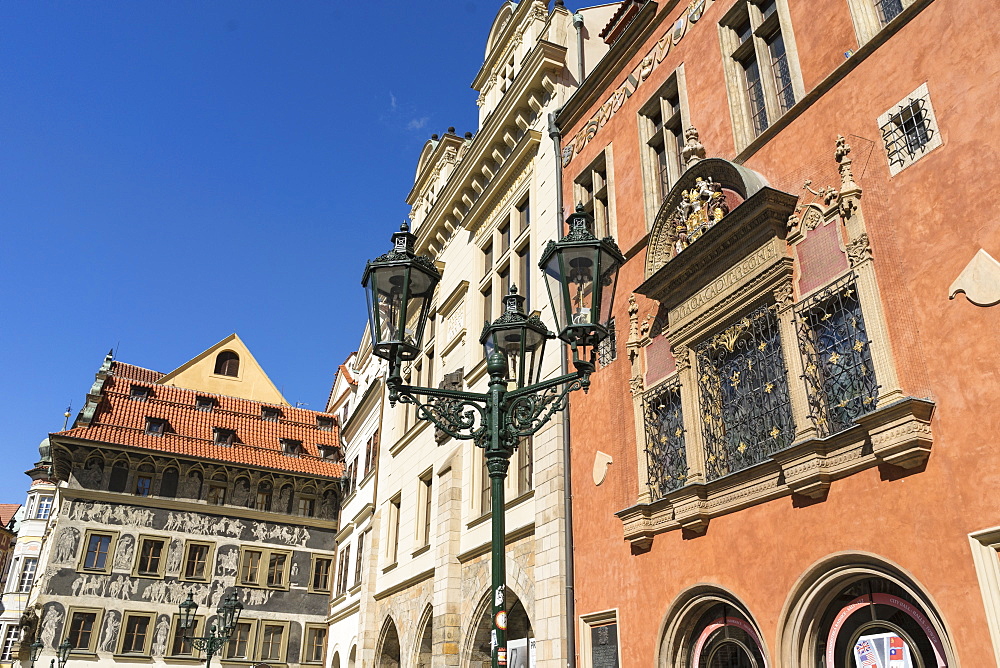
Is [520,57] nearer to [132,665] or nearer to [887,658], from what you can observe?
[887,658]

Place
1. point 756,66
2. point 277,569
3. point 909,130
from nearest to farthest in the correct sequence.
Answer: point 909,130 → point 756,66 → point 277,569

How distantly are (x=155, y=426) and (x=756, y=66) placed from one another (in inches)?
1139

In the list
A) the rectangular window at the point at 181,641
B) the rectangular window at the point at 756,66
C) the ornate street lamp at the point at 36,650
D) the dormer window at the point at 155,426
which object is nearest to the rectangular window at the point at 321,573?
the rectangular window at the point at 181,641

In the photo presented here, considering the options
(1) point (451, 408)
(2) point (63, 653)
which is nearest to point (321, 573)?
(2) point (63, 653)

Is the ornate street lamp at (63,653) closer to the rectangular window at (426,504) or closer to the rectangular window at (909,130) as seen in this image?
the rectangular window at (426,504)

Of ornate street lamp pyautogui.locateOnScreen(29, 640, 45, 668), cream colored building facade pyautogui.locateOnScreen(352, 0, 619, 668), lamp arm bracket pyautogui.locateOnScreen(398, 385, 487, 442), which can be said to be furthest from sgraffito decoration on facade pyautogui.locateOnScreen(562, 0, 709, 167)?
ornate street lamp pyautogui.locateOnScreen(29, 640, 45, 668)

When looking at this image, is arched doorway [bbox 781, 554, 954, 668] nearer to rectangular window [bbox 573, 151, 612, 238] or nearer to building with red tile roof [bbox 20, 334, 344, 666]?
rectangular window [bbox 573, 151, 612, 238]

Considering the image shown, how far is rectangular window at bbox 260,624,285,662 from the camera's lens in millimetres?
29859

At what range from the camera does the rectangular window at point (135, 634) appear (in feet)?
92.7

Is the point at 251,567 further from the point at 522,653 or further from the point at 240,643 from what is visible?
the point at 522,653

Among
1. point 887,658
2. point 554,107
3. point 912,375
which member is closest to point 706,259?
point 912,375

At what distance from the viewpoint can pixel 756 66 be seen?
10.4 metres

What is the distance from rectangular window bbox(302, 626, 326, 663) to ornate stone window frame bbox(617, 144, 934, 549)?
78.5 ft

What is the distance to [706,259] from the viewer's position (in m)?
9.80
